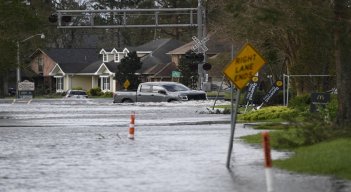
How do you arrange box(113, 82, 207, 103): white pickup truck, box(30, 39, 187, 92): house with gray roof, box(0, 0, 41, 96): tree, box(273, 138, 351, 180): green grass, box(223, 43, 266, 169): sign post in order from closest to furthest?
box(273, 138, 351, 180): green grass, box(223, 43, 266, 169): sign post, box(0, 0, 41, 96): tree, box(113, 82, 207, 103): white pickup truck, box(30, 39, 187, 92): house with gray roof

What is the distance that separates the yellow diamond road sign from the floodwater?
5.54 ft

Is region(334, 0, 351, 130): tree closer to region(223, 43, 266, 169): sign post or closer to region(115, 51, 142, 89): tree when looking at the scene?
region(223, 43, 266, 169): sign post

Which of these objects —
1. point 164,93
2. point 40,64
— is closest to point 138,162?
point 164,93

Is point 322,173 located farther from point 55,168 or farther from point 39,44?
point 39,44

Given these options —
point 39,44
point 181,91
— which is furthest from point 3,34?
point 39,44

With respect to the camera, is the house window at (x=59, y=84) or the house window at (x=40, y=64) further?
the house window at (x=40, y=64)

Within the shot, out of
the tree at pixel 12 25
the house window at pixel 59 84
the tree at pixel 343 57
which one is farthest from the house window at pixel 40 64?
the tree at pixel 343 57

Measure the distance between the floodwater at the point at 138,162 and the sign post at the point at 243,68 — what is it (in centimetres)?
135

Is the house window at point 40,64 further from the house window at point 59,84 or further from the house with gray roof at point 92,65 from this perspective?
the house window at point 59,84

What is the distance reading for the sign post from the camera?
1762cm

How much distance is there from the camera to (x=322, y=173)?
1625 cm

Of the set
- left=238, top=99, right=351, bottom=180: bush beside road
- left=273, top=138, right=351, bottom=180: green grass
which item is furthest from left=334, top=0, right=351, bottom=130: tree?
left=273, top=138, right=351, bottom=180: green grass

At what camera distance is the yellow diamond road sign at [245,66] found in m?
17.6

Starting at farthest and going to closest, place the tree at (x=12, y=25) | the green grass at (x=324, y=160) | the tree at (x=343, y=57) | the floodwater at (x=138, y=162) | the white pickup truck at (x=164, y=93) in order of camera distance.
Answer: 1. the white pickup truck at (x=164, y=93)
2. the tree at (x=12, y=25)
3. the tree at (x=343, y=57)
4. the green grass at (x=324, y=160)
5. the floodwater at (x=138, y=162)
